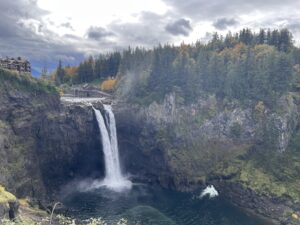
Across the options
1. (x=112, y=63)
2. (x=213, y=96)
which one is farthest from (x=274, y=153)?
(x=112, y=63)

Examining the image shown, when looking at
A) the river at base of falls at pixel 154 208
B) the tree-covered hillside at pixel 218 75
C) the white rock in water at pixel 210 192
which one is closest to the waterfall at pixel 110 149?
the river at base of falls at pixel 154 208

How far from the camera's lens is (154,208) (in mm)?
84938

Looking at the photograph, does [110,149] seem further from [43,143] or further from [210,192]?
[210,192]

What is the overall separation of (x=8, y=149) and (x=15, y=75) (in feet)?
68.0

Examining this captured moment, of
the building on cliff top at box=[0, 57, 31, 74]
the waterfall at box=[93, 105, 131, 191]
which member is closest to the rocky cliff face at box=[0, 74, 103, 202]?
the waterfall at box=[93, 105, 131, 191]

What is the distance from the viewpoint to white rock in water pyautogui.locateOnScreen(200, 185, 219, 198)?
314 feet

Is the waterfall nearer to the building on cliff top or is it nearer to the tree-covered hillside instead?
the tree-covered hillside

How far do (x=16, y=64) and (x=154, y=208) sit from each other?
54278 millimetres

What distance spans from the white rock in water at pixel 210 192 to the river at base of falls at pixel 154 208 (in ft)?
6.64

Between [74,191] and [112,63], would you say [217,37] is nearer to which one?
[112,63]

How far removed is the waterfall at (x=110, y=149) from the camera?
4153 inches

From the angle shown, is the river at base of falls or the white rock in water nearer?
the river at base of falls

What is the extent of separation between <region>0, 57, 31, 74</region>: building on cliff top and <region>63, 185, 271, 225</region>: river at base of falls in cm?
3799

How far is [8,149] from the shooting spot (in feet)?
252
